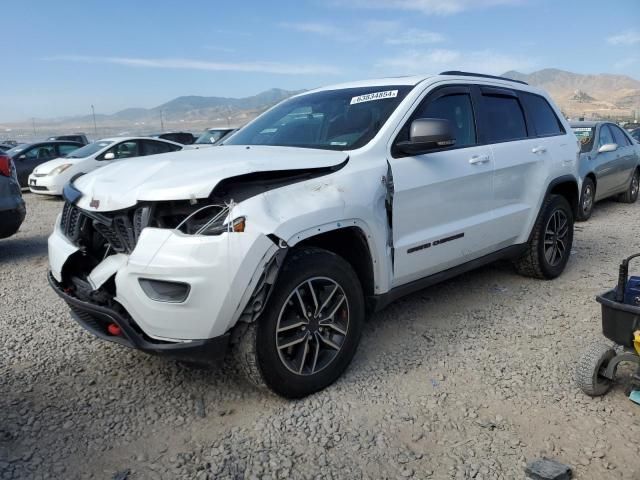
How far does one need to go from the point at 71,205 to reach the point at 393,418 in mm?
2272

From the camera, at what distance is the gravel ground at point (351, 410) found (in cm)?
256

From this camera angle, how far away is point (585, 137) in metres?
9.09

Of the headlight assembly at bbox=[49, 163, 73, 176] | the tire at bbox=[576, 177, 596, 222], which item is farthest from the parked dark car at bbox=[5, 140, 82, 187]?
the tire at bbox=[576, 177, 596, 222]

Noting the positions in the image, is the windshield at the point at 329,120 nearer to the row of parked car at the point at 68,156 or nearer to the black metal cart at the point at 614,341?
the black metal cart at the point at 614,341

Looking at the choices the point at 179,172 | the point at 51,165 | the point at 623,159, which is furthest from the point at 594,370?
the point at 51,165

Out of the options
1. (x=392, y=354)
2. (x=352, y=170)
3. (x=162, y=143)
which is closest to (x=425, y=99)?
(x=352, y=170)

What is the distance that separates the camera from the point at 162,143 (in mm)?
13188

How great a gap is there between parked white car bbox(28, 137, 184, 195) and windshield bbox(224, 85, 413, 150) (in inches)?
308

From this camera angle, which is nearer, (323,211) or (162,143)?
(323,211)

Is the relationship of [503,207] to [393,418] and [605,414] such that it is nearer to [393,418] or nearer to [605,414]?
[605,414]

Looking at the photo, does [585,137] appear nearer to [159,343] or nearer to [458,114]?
[458,114]

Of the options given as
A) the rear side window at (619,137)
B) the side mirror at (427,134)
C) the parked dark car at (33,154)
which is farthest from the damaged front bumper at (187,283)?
the parked dark car at (33,154)

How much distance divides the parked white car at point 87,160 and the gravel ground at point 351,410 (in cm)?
844

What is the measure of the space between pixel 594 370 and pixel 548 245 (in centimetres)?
233
